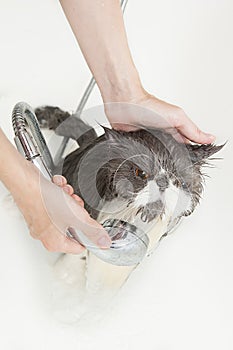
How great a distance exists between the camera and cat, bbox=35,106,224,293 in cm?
99

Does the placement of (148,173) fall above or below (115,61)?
Answer: below

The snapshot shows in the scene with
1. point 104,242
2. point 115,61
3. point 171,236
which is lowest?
point 171,236

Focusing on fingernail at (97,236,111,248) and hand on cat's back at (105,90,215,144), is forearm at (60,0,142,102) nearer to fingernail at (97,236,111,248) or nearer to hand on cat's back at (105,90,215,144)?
hand on cat's back at (105,90,215,144)

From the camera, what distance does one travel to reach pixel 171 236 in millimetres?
1398

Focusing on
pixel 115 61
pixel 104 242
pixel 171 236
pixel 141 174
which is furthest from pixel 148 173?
pixel 171 236

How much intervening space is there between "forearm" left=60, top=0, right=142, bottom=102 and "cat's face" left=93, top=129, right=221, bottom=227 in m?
0.12

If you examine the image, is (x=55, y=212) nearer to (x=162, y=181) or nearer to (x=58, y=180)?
(x=58, y=180)

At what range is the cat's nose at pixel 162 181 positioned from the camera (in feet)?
3.24

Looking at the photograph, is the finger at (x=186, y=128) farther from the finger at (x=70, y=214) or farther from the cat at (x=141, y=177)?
the finger at (x=70, y=214)

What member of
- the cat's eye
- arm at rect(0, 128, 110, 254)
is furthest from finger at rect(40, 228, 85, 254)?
the cat's eye

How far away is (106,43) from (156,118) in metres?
0.16

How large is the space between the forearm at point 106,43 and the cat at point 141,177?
112 millimetres

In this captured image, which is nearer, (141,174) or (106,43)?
(141,174)

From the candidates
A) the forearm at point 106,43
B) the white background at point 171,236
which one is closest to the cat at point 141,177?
the forearm at point 106,43
